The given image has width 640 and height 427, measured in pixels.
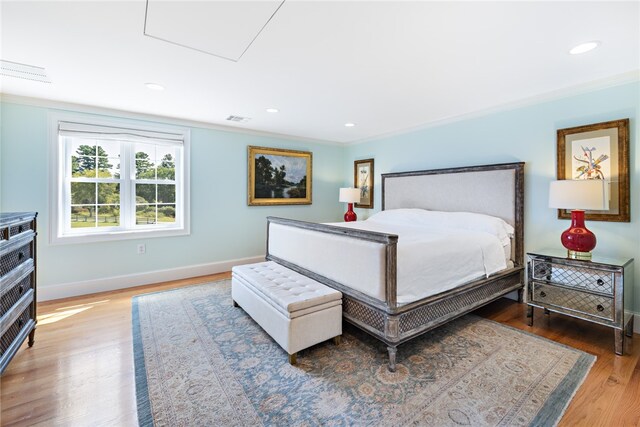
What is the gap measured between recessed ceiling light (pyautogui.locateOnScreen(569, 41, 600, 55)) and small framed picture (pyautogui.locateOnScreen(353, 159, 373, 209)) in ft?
10.3

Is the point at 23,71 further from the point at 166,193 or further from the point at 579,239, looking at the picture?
the point at 579,239

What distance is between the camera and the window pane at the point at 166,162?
391cm

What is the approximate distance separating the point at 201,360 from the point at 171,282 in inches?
85.9

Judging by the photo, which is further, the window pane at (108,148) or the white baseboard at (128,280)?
the window pane at (108,148)

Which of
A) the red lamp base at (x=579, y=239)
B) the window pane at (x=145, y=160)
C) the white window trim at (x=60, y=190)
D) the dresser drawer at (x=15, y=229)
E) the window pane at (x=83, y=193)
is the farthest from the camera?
the window pane at (x=145, y=160)

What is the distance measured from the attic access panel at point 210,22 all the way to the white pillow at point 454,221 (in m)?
2.80

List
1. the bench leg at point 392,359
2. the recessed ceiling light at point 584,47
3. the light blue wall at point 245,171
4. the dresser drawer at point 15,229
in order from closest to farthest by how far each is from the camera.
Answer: the dresser drawer at point 15,229 → the bench leg at point 392,359 → the recessed ceiling light at point 584,47 → the light blue wall at point 245,171

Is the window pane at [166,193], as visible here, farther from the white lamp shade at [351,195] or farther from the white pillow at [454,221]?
the white pillow at [454,221]

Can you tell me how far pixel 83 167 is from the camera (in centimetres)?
344

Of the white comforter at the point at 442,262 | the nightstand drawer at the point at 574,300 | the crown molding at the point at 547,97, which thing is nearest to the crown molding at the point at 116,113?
the crown molding at the point at 547,97

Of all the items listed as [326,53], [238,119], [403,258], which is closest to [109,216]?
[238,119]

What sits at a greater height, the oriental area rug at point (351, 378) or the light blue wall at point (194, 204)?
the light blue wall at point (194, 204)

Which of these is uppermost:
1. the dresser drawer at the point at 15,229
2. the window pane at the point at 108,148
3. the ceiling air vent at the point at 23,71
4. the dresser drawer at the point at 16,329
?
the ceiling air vent at the point at 23,71

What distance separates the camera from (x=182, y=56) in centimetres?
216
